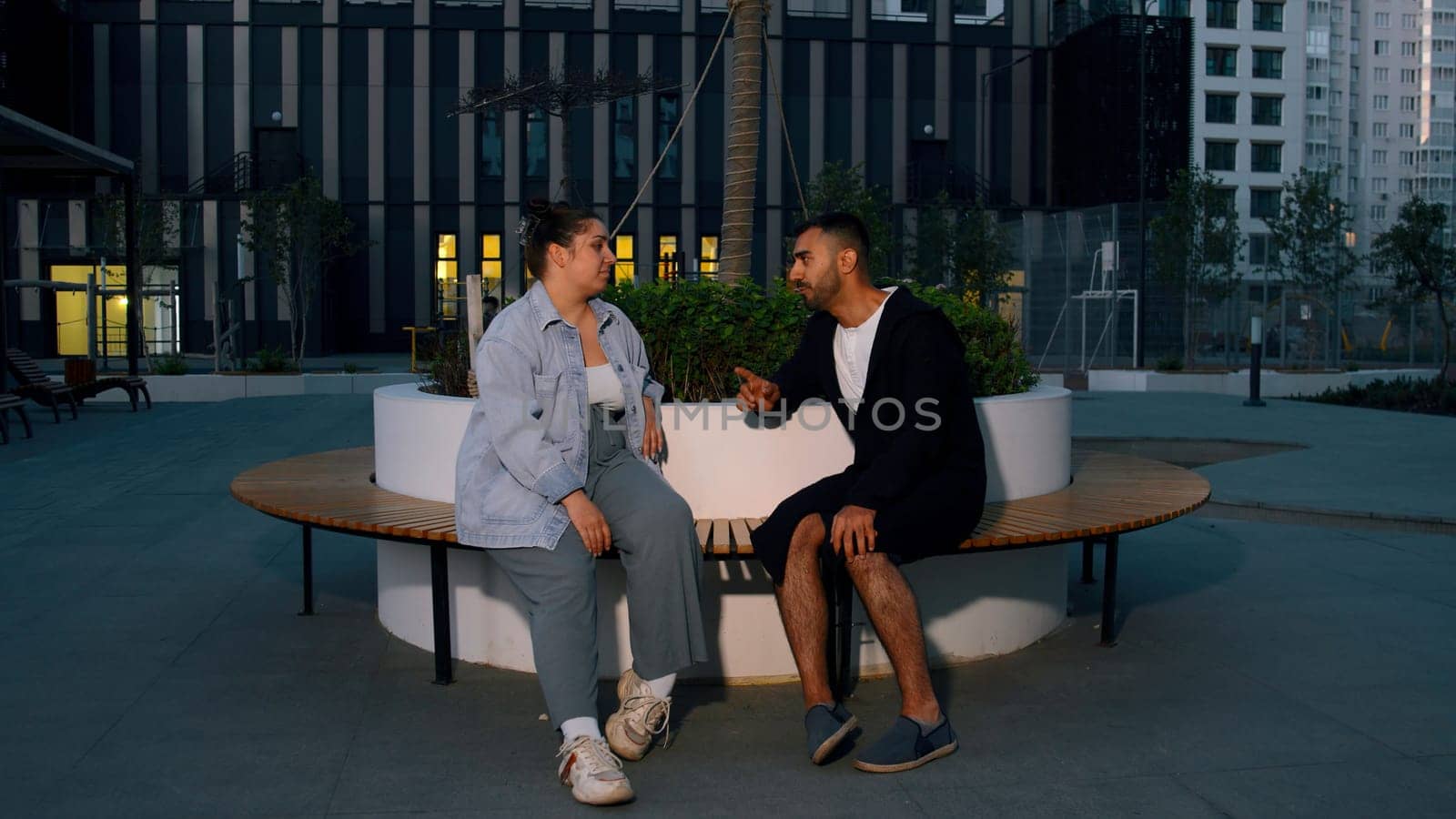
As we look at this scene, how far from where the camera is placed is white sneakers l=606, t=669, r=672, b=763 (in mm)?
4195

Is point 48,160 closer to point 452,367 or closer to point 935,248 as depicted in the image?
point 452,367

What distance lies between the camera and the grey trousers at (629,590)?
13.3ft

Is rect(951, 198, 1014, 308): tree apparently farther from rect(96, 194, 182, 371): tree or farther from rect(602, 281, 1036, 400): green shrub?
rect(602, 281, 1036, 400): green shrub

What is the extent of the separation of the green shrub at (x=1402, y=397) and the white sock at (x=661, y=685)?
18.4m

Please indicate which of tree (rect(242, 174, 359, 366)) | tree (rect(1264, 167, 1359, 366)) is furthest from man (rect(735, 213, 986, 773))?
tree (rect(1264, 167, 1359, 366))

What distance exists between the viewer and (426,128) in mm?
41125

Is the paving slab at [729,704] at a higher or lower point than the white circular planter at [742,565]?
lower

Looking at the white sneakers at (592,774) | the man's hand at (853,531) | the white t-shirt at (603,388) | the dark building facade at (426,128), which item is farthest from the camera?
the dark building facade at (426,128)

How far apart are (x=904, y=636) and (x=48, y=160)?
732 inches

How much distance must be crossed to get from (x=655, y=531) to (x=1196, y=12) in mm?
78002

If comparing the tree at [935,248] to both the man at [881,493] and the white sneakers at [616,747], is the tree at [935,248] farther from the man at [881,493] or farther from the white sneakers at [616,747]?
the white sneakers at [616,747]

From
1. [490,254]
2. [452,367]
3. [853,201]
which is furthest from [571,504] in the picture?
[490,254]

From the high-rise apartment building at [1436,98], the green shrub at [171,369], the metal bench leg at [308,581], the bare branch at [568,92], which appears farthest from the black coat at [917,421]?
the high-rise apartment building at [1436,98]

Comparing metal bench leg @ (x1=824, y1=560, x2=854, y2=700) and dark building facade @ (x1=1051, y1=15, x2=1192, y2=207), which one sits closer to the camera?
metal bench leg @ (x1=824, y1=560, x2=854, y2=700)
